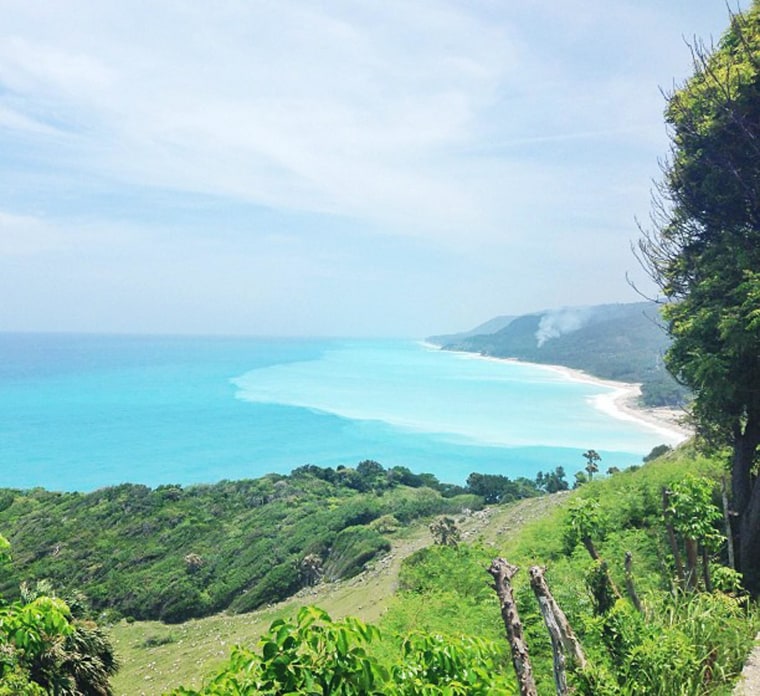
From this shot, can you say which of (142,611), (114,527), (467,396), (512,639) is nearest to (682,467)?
(512,639)

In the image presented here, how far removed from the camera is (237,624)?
3100 cm

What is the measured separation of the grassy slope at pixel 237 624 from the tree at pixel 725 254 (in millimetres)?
13083

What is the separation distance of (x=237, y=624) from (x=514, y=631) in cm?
3121

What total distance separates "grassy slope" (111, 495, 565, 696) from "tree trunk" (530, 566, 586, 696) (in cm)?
1524

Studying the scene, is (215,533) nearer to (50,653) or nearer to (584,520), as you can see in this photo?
(50,653)

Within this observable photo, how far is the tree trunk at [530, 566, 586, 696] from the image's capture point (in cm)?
470

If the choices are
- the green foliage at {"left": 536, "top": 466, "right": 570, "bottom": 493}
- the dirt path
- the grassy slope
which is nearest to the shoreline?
the green foliage at {"left": 536, "top": 466, "right": 570, "bottom": 493}

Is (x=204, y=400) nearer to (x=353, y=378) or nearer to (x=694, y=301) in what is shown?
(x=353, y=378)

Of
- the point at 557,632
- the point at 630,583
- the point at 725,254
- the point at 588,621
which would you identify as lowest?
the point at 588,621

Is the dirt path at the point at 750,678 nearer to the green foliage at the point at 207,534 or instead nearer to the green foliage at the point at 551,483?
the green foliage at the point at 207,534

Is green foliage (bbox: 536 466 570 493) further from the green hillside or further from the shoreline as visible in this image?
the green hillside

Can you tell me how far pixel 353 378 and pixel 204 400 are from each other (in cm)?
5371

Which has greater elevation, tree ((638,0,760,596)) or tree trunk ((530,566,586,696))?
tree ((638,0,760,596))

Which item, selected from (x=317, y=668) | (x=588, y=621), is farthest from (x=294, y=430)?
(x=317, y=668)
